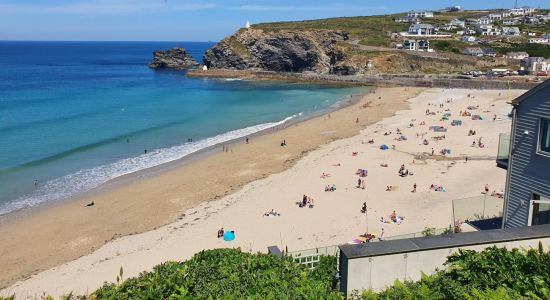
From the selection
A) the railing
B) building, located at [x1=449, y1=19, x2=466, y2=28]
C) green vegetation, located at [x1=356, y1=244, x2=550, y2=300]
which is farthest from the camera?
building, located at [x1=449, y1=19, x2=466, y2=28]

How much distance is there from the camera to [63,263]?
1705 cm

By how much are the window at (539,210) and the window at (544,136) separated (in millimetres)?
1060

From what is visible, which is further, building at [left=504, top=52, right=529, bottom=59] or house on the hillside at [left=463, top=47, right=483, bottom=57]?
house on the hillside at [left=463, top=47, right=483, bottom=57]

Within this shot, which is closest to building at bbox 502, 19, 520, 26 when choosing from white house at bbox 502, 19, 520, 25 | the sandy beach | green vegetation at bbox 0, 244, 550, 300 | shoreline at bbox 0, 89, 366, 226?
white house at bbox 502, 19, 520, 25

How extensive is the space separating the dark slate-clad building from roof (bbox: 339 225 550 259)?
2.55 m

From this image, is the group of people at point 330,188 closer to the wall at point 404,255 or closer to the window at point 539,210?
the window at point 539,210

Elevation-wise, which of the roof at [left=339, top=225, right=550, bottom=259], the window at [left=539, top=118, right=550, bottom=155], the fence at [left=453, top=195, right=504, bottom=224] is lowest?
the fence at [left=453, top=195, right=504, bottom=224]

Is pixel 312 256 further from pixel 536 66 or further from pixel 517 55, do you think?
pixel 517 55

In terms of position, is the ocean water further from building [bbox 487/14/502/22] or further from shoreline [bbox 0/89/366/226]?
building [bbox 487/14/502/22]

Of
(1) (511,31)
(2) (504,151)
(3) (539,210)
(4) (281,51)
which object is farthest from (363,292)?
(1) (511,31)

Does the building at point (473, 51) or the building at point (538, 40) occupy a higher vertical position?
the building at point (538, 40)

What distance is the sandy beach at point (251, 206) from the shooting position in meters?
17.1

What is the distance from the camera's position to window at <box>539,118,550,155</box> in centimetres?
1007

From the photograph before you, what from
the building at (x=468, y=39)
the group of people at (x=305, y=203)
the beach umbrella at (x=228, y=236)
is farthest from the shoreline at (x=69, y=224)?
the building at (x=468, y=39)
